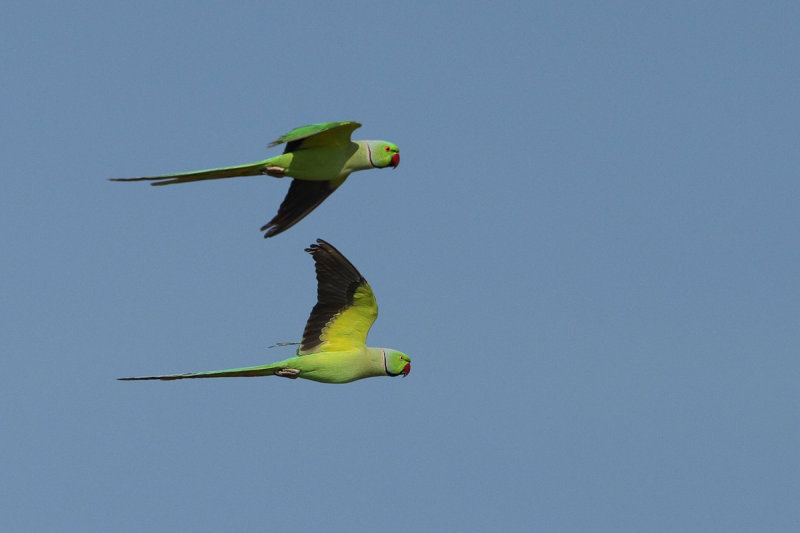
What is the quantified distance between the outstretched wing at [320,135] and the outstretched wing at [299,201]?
87 centimetres

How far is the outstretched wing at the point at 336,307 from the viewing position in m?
24.0

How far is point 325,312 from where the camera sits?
24109 mm

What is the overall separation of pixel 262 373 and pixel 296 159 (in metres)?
3.26

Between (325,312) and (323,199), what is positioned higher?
(323,199)

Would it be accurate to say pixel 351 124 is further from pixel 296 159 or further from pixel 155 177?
pixel 155 177

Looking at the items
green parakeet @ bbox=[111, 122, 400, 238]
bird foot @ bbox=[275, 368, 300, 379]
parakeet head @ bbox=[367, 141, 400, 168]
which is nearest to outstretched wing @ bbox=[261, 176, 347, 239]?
green parakeet @ bbox=[111, 122, 400, 238]

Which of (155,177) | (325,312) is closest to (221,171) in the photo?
(155,177)

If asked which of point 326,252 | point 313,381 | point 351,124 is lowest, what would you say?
point 313,381

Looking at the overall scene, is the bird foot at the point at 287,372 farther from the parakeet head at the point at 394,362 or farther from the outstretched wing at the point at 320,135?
the outstretched wing at the point at 320,135

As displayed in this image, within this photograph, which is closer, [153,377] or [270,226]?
[153,377]

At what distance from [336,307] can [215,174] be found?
277cm

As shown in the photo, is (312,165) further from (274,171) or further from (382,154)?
(382,154)

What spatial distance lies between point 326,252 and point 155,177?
9.75 feet

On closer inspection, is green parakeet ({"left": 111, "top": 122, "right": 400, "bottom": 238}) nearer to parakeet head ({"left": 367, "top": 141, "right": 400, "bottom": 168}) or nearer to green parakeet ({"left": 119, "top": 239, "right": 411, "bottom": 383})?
parakeet head ({"left": 367, "top": 141, "right": 400, "bottom": 168})
